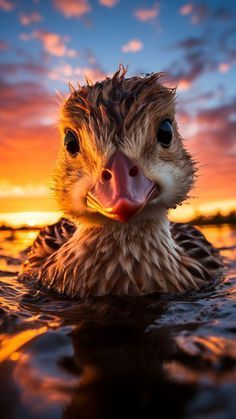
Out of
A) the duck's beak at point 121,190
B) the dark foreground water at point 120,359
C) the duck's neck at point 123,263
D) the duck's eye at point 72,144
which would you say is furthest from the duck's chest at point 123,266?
the duck's eye at point 72,144

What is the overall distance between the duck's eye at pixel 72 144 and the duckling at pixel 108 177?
1 cm

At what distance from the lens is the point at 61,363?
244cm

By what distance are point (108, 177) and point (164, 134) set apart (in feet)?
3.83

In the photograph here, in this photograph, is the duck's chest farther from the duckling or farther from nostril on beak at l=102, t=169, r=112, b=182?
nostril on beak at l=102, t=169, r=112, b=182

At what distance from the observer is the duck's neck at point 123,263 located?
402cm

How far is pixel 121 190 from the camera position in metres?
3.06

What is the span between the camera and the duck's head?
3.25 metres

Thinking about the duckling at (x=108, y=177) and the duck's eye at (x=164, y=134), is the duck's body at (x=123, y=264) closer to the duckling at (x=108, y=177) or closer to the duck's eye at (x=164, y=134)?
the duckling at (x=108, y=177)

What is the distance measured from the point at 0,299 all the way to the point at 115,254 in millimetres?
1244

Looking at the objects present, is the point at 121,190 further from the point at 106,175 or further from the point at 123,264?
the point at 123,264

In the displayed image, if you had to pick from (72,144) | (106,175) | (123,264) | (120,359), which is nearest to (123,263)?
(123,264)

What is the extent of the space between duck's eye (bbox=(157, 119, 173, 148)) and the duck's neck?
724 mm

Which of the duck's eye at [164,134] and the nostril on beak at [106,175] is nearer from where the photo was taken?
the nostril on beak at [106,175]

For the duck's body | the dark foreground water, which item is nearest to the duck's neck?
the duck's body
